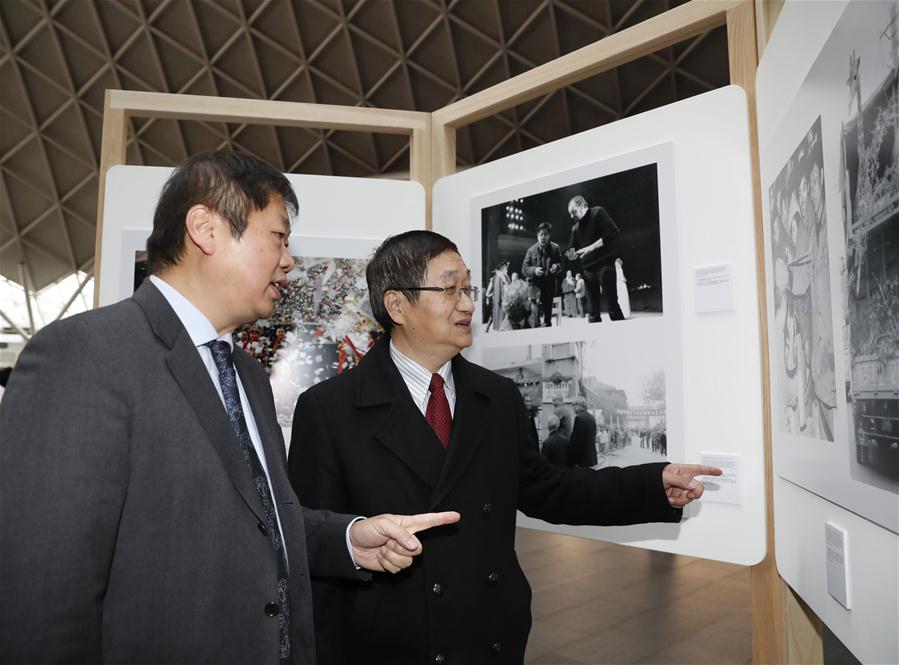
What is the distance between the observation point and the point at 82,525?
4.52 ft

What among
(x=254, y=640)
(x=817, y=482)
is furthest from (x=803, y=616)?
(x=254, y=640)

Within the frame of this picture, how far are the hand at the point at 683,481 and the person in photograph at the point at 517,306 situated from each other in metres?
1.09

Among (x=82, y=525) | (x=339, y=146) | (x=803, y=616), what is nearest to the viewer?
(x=82, y=525)

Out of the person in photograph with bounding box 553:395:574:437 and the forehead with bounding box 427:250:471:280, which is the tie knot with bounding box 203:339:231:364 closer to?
the forehead with bounding box 427:250:471:280

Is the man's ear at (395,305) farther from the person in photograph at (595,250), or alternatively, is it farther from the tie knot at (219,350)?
the tie knot at (219,350)

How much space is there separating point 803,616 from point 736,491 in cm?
50

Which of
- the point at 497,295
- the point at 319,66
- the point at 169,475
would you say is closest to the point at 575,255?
the point at 497,295

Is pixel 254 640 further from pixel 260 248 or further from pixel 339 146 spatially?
pixel 339 146

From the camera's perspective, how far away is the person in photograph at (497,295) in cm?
347

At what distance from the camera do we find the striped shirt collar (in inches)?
108

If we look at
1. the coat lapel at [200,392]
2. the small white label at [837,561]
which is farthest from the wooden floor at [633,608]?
the coat lapel at [200,392]

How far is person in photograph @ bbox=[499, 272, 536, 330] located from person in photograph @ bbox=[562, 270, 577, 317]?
199 mm

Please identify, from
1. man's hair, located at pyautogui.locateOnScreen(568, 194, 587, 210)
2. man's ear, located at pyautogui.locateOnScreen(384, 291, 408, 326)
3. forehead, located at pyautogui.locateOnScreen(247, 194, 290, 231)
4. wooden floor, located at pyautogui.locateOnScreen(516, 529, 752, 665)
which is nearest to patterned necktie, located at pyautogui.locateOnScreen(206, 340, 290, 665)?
forehead, located at pyautogui.locateOnScreen(247, 194, 290, 231)

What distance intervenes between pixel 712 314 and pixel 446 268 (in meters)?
1.11
